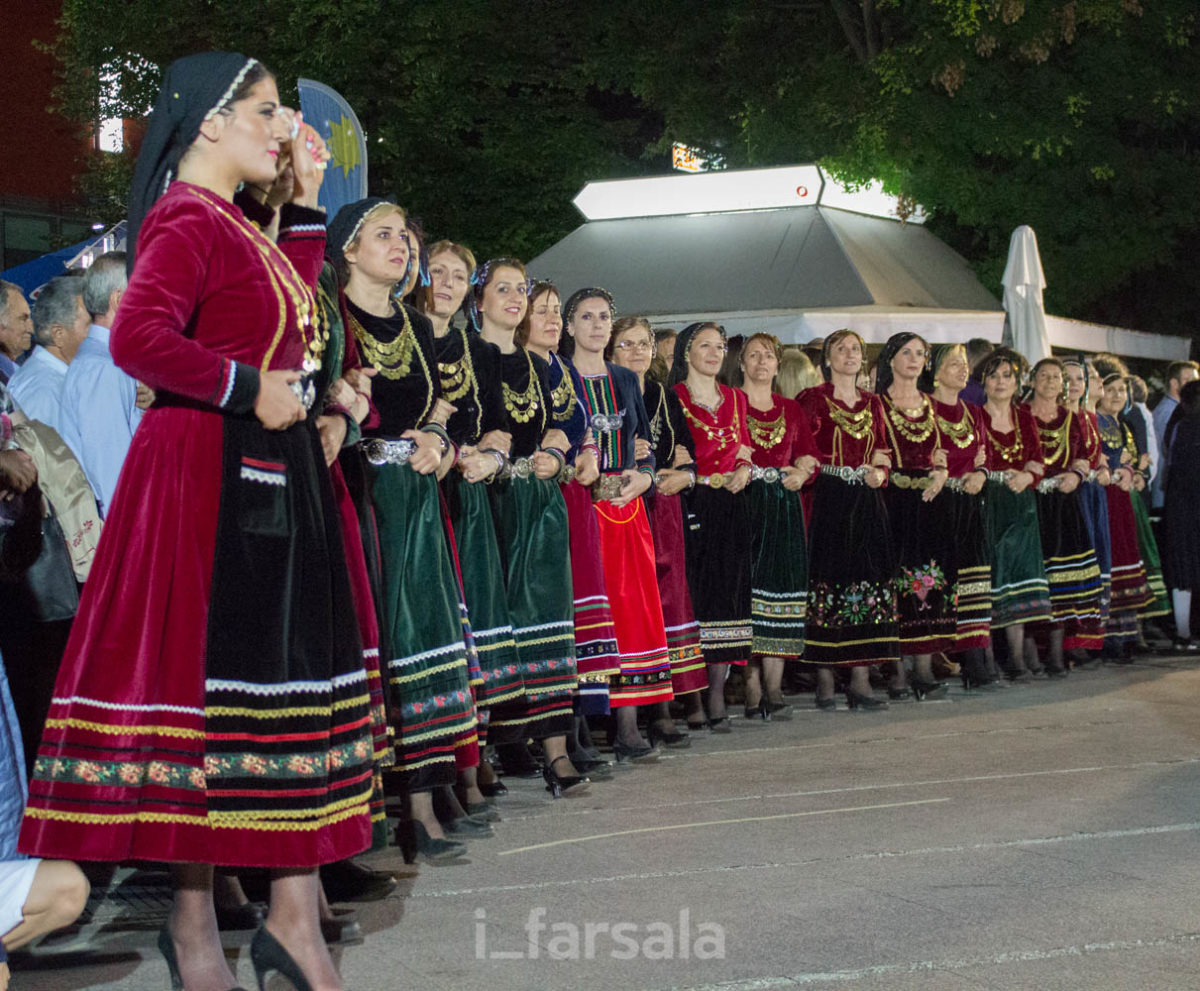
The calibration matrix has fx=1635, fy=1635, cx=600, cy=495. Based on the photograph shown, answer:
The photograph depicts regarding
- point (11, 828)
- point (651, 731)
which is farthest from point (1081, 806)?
point (11, 828)

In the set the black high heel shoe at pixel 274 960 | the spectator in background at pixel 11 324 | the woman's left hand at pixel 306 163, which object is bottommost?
the black high heel shoe at pixel 274 960

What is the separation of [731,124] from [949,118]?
345 centimetres

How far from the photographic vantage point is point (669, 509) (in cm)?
802

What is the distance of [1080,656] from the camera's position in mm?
10922

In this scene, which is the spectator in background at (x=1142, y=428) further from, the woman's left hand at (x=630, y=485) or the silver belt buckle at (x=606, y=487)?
the silver belt buckle at (x=606, y=487)

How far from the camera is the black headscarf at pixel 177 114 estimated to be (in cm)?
353

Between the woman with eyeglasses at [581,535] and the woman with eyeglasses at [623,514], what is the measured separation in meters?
0.16

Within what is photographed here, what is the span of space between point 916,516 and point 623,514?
2.58 meters

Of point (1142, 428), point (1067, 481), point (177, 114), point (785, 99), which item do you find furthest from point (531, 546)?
point (785, 99)

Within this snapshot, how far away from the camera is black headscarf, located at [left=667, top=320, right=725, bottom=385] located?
27.5 ft

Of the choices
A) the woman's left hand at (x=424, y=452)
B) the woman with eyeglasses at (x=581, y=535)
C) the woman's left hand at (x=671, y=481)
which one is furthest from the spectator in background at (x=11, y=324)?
the woman's left hand at (x=671, y=481)

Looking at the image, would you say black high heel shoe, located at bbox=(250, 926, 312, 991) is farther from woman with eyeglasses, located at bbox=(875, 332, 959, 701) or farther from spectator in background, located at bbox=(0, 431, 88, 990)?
woman with eyeglasses, located at bbox=(875, 332, 959, 701)

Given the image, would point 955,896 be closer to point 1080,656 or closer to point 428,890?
point 428,890

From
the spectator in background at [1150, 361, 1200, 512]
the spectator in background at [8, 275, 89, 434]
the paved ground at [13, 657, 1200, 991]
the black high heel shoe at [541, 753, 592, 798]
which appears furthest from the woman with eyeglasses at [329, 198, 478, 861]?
the spectator in background at [1150, 361, 1200, 512]
